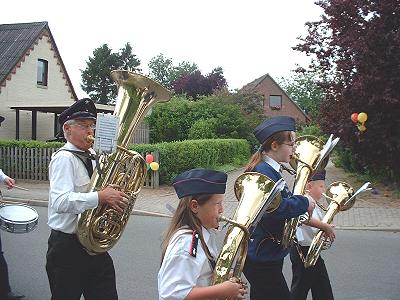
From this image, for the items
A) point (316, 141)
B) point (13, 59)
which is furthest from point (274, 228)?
point (13, 59)

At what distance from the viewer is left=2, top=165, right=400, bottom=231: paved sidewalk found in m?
9.16

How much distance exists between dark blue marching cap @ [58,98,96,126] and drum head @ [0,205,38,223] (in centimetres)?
113

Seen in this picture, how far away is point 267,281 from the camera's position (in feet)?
10.5

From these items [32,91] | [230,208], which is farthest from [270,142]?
[32,91]

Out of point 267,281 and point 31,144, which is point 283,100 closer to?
point 31,144

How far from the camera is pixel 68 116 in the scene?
340 centimetres

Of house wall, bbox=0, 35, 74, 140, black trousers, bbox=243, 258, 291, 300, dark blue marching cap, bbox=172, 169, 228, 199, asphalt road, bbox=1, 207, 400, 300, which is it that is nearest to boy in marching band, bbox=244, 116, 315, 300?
black trousers, bbox=243, 258, 291, 300

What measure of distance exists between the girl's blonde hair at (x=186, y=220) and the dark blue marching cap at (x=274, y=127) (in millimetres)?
1006

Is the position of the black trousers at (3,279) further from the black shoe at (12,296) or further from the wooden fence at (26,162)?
the wooden fence at (26,162)

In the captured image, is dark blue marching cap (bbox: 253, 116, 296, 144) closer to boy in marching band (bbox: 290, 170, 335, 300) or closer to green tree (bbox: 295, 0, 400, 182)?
boy in marching band (bbox: 290, 170, 335, 300)

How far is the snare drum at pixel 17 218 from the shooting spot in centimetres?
406

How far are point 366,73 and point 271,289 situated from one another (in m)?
9.16

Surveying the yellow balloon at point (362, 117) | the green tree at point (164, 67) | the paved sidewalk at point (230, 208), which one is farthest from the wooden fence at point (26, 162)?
the green tree at point (164, 67)

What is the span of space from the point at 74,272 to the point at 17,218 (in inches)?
44.2
